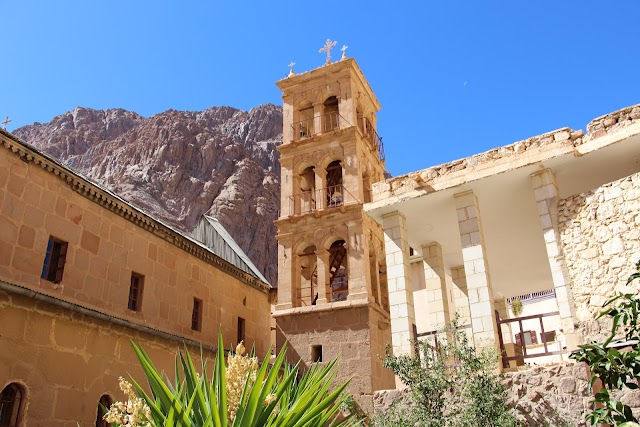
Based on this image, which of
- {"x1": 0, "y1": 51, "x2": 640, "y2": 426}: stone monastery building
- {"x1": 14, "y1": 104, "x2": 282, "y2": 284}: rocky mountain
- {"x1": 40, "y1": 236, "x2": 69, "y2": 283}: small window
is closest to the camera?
{"x1": 0, "y1": 51, "x2": 640, "y2": 426}: stone monastery building

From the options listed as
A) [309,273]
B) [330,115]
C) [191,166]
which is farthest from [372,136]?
[191,166]

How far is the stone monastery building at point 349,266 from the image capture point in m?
10.5

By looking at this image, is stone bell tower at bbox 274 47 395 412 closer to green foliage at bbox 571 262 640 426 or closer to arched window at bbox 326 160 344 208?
arched window at bbox 326 160 344 208

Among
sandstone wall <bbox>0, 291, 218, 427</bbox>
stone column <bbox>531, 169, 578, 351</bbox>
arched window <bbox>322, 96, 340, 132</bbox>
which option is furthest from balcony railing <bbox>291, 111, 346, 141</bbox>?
sandstone wall <bbox>0, 291, 218, 427</bbox>

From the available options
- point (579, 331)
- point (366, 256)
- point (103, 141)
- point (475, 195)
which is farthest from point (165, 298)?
point (103, 141)

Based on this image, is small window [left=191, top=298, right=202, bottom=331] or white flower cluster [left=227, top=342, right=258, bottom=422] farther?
small window [left=191, top=298, right=202, bottom=331]

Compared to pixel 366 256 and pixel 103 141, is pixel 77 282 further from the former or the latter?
pixel 103 141

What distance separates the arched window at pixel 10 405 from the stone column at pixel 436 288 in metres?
9.65

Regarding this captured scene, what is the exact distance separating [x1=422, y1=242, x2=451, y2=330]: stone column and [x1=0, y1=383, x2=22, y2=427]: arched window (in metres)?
9.65

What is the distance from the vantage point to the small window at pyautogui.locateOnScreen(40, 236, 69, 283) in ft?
40.9

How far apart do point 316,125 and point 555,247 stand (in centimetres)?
1340

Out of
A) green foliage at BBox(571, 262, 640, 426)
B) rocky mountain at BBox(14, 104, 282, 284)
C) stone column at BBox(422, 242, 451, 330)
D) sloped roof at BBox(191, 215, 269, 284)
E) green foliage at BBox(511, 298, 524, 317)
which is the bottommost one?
green foliage at BBox(571, 262, 640, 426)

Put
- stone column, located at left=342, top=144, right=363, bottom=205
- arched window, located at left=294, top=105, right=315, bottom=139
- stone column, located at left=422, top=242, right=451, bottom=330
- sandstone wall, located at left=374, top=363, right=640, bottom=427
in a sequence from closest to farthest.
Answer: sandstone wall, located at left=374, top=363, right=640, bottom=427 < stone column, located at left=422, top=242, right=451, bottom=330 < stone column, located at left=342, top=144, right=363, bottom=205 < arched window, located at left=294, top=105, right=315, bottom=139

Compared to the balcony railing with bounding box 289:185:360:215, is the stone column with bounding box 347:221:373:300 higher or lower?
lower
